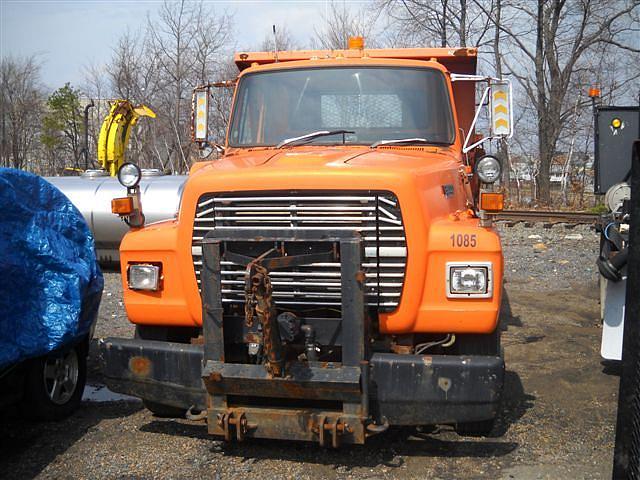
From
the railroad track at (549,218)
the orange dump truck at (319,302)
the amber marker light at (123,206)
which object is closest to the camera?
the orange dump truck at (319,302)

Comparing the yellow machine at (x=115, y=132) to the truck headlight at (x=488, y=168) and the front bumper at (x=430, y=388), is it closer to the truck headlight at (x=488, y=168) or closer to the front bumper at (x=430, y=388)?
the truck headlight at (x=488, y=168)

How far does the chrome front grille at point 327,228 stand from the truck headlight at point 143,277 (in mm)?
553

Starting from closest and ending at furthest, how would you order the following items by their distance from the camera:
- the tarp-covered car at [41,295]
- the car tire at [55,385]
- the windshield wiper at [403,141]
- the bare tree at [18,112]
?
the tarp-covered car at [41,295]
the car tire at [55,385]
the windshield wiper at [403,141]
the bare tree at [18,112]

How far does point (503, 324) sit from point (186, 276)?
4763 millimetres

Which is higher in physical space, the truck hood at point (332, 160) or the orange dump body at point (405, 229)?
the truck hood at point (332, 160)

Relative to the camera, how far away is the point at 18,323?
4.76 meters

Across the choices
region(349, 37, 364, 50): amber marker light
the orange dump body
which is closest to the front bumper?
the orange dump body

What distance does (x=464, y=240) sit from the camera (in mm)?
4117

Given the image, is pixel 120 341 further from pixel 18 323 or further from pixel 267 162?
pixel 267 162

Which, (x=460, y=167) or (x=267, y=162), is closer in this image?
(x=267, y=162)

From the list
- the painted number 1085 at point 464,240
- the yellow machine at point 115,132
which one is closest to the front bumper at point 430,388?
the painted number 1085 at point 464,240

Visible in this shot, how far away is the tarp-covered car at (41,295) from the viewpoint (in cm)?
474

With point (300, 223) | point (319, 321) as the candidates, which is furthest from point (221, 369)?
point (300, 223)

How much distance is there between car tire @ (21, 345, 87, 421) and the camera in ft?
16.4
